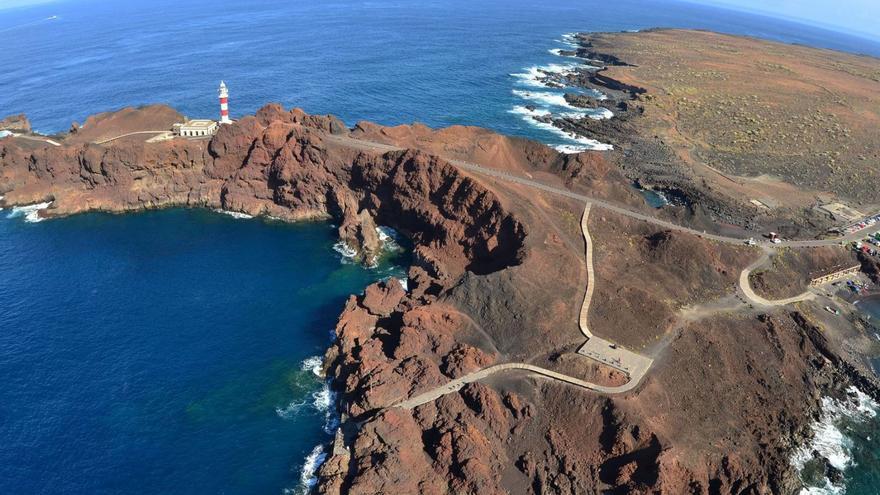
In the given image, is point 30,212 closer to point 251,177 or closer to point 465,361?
point 251,177

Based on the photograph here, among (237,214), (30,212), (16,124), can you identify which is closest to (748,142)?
(237,214)

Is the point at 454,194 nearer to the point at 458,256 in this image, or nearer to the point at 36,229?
the point at 458,256

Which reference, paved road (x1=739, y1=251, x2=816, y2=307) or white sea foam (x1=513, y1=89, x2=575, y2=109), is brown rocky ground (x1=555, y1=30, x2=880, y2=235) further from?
white sea foam (x1=513, y1=89, x2=575, y2=109)

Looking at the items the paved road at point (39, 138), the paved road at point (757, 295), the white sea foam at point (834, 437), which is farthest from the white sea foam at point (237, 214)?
the white sea foam at point (834, 437)

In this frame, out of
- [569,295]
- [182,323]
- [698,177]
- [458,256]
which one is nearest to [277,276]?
[182,323]

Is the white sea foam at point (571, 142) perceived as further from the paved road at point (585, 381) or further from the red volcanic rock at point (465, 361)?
the red volcanic rock at point (465, 361)
